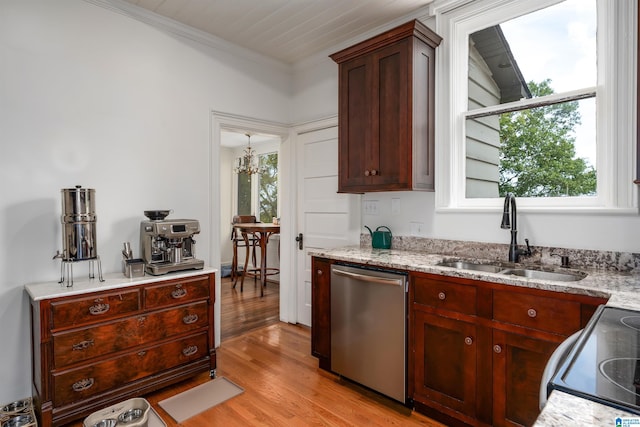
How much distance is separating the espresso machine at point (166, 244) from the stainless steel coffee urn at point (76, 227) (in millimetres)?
374

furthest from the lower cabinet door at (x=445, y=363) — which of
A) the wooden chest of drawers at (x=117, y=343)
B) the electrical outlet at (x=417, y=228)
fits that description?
the wooden chest of drawers at (x=117, y=343)

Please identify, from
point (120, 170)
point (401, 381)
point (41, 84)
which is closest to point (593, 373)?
point (401, 381)

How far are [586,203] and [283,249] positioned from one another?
2.76 metres

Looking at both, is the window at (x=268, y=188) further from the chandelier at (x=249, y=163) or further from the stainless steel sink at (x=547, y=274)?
the stainless steel sink at (x=547, y=274)

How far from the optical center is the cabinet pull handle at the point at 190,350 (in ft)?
8.52

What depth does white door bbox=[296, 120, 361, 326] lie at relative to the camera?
3.42m

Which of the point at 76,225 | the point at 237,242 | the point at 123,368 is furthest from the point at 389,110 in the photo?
the point at 237,242

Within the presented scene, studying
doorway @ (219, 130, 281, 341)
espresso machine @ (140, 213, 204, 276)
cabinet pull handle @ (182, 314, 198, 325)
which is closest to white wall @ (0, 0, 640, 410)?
espresso machine @ (140, 213, 204, 276)

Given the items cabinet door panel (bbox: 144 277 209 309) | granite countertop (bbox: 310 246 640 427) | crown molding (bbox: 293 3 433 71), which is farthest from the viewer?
crown molding (bbox: 293 3 433 71)

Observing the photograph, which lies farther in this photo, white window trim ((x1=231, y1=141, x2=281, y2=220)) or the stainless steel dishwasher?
white window trim ((x1=231, y1=141, x2=281, y2=220))

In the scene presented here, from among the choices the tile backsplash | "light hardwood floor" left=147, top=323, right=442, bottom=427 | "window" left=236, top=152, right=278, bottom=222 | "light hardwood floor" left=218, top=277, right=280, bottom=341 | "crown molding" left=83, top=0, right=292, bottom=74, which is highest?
"crown molding" left=83, top=0, right=292, bottom=74

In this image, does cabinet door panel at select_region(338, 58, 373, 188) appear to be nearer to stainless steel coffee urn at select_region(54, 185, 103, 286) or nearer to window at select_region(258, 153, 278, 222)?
stainless steel coffee urn at select_region(54, 185, 103, 286)

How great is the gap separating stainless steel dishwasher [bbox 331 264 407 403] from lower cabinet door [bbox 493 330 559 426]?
0.55 meters

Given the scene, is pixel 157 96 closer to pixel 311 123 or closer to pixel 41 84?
pixel 41 84
